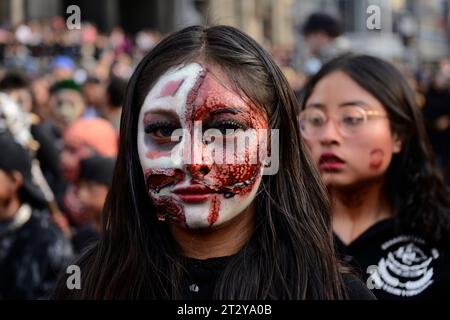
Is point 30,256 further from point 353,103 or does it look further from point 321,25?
point 321,25

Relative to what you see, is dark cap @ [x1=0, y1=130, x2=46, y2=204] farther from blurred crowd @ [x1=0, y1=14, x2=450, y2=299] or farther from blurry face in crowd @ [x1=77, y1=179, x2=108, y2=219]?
blurry face in crowd @ [x1=77, y1=179, x2=108, y2=219]

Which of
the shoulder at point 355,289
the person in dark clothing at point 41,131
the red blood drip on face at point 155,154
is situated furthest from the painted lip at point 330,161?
Answer: the person in dark clothing at point 41,131

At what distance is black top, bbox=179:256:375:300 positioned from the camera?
209cm

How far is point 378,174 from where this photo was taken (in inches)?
133

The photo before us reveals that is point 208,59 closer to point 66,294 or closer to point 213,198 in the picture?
point 213,198

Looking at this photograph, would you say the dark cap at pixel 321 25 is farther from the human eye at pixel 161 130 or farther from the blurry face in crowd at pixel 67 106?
the human eye at pixel 161 130

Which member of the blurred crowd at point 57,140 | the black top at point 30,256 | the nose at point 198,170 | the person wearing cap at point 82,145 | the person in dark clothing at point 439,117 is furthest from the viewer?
the person in dark clothing at point 439,117

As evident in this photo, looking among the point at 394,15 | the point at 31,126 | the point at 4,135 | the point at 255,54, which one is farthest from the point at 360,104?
the point at 394,15

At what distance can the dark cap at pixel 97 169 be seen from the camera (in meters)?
4.87

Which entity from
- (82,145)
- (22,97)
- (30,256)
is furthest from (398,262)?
(22,97)

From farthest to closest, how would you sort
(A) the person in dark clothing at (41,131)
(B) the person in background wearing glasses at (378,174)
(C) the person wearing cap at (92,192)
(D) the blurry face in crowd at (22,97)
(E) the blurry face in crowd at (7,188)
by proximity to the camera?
(D) the blurry face in crowd at (22,97) → (A) the person in dark clothing at (41,131) → (C) the person wearing cap at (92,192) → (E) the blurry face in crowd at (7,188) → (B) the person in background wearing glasses at (378,174)

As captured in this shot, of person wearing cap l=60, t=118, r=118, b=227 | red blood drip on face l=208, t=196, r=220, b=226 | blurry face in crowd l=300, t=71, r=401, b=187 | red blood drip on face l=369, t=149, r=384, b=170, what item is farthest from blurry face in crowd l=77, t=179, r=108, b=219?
red blood drip on face l=208, t=196, r=220, b=226
